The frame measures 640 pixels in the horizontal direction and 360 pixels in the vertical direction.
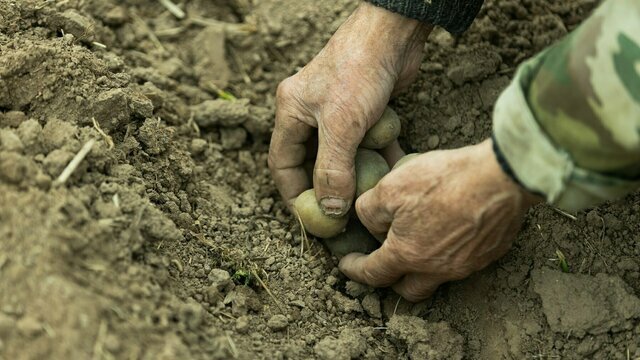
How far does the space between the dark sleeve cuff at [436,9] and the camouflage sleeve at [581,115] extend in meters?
0.77

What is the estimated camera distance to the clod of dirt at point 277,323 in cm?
296

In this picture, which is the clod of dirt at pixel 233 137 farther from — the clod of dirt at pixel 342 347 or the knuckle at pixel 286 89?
the clod of dirt at pixel 342 347

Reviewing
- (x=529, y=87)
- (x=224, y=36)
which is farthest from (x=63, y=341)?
(x=224, y=36)

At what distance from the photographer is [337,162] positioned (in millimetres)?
3145

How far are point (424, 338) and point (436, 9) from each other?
50.7 inches

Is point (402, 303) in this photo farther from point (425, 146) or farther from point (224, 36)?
point (224, 36)

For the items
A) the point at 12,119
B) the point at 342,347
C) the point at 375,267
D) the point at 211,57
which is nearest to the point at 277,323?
the point at 342,347

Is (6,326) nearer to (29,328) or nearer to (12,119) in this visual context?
(29,328)

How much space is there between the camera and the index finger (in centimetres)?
298

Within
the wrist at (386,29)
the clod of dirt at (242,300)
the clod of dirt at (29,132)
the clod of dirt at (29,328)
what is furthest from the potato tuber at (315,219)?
the clod of dirt at (29,328)

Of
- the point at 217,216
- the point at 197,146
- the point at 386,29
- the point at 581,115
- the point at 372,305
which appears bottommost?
the point at 372,305

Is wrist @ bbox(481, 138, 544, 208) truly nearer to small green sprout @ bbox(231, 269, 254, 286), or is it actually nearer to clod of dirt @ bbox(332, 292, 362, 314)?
clod of dirt @ bbox(332, 292, 362, 314)

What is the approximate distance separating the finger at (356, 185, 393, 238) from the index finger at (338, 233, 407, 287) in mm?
94

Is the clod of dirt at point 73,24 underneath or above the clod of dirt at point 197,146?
above
